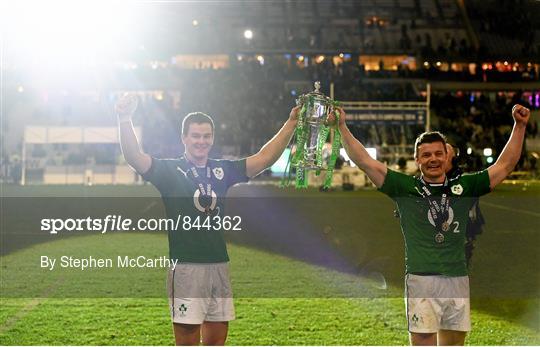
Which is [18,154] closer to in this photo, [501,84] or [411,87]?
[411,87]

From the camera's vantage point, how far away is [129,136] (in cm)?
418

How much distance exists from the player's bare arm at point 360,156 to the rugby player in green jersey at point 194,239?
28.4 inches

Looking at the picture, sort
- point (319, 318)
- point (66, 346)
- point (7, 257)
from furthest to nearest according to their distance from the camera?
point (7, 257) < point (319, 318) < point (66, 346)

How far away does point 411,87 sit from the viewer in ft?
146

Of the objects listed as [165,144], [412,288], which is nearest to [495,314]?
[412,288]

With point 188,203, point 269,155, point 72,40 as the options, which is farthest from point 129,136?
point 72,40

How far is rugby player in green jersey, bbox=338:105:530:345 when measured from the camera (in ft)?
13.6

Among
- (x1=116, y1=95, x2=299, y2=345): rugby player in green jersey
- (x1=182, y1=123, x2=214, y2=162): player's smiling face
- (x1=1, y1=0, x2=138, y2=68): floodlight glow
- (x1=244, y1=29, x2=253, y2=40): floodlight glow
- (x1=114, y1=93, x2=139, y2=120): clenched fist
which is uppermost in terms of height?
(x1=244, y1=29, x2=253, y2=40): floodlight glow

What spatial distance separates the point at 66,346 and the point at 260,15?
46.7m

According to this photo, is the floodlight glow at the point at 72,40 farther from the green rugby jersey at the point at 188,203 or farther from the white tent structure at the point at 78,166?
the green rugby jersey at the point at 188,203

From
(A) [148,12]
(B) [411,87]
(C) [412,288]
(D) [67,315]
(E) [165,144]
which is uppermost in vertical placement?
(A) [148,12]

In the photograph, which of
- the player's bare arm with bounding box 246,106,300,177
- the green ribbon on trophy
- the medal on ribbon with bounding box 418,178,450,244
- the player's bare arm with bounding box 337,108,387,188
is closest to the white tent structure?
the green ribbon on trophy

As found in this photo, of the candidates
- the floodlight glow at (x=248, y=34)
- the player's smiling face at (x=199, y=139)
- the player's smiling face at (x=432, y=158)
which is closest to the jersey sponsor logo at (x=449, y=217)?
the player's smiling face at (x=432, y=158)

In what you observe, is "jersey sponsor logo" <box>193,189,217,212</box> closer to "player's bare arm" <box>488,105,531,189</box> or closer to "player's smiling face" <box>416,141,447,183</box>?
"player's smiling face" <box>416,141,447,183</box>
